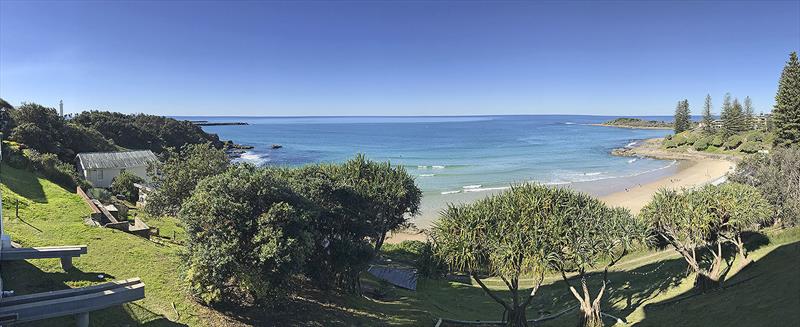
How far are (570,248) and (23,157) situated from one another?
83.9ft

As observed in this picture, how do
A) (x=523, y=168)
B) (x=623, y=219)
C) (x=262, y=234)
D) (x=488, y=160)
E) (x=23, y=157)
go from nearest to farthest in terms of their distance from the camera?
(x=262, y=234) < (x=623, y=219) < (x=23, y=157) < (x=523, y=168) < (x=488, y=160)

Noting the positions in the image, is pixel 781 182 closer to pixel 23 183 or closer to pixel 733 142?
pixel 23 183

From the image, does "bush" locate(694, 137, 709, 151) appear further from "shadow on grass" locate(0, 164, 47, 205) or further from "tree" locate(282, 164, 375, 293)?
"shadow on grass" locate(0, 164, 47, 205)

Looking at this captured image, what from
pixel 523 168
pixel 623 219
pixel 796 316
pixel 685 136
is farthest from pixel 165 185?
pixel 685 136

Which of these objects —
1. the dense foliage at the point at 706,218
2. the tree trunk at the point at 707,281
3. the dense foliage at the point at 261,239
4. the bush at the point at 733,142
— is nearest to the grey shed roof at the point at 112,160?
the dense foliage at the point at 261,239

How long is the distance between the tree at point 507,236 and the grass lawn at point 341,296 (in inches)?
107

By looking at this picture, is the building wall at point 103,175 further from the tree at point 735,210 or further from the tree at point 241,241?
the tree at point 735,210

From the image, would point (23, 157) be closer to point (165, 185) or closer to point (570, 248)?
point (165, 185)

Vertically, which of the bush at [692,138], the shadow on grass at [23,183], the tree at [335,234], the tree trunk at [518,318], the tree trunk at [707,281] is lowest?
the tree trunk at [518,318]

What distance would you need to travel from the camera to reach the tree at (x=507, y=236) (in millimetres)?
13328

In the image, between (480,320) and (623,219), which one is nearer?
(623,219)

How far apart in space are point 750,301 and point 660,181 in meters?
50.1

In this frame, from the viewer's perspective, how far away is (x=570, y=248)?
1338cm

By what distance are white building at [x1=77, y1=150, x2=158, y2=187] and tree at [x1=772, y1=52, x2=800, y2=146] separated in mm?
67876
